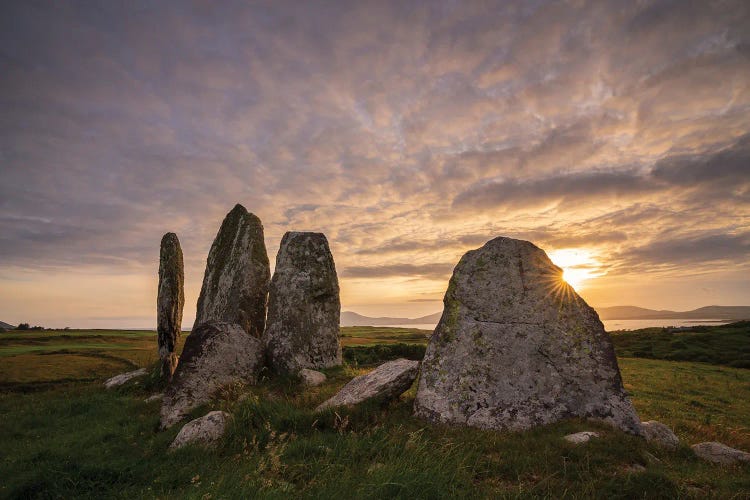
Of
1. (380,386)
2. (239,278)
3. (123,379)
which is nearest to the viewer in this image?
(380,386)

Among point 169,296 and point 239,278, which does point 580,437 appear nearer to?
point 239,278

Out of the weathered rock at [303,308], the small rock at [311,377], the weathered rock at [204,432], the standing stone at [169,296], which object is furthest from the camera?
the standing stone at [169,296]

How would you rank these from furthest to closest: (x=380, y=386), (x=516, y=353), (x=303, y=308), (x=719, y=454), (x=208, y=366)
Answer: (x=303, y=308)
(x=208, y=366)
(x=516, y=353)
(x=380, y=386)
(x=719, y=454)

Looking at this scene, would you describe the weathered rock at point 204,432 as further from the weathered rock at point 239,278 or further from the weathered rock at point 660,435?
the weathered rock at point 239,278

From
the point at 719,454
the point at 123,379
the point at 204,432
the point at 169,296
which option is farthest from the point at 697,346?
the point at 123,379

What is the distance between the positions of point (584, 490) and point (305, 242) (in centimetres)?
1483

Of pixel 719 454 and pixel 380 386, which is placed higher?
pixel 380 386

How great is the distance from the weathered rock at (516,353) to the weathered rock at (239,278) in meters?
11.9

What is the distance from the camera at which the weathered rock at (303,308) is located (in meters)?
16.3

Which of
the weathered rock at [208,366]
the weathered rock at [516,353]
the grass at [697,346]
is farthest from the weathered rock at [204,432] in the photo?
the grass at [697,346]

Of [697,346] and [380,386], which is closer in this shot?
[380,386]

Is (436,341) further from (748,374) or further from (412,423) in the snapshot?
(748,374)

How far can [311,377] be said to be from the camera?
570 inches

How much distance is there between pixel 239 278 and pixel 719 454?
735 inches
